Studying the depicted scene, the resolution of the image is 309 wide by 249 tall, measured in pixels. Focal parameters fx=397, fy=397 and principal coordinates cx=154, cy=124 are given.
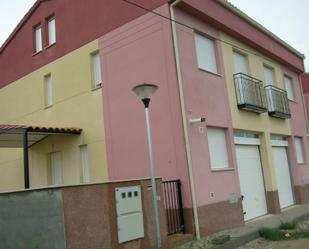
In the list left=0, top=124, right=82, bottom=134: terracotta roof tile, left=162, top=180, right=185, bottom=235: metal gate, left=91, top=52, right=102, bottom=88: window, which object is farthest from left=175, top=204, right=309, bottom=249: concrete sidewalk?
left=91, top=52, right=102, bottom=88: window

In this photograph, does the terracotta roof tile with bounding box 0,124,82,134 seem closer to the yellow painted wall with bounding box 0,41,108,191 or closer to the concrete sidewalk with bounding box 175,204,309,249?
the yellow painted wall with bounding box 0,41,108,191

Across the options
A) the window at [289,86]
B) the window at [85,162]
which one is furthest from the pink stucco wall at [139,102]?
the window at [289,86]

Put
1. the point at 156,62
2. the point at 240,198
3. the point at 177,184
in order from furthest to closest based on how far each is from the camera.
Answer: the point at 240,198 < the point at 156,62 < the point at 177,184

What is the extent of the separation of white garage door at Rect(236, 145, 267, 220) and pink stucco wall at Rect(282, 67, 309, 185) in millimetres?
3307

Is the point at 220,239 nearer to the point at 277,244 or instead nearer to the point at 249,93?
the point at 277,244

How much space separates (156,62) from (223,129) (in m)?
3.02

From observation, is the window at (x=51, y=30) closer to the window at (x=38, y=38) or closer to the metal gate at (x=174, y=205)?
the window at (x=38, y=38)

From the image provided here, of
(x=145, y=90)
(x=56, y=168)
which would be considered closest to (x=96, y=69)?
(x=56, y=168)

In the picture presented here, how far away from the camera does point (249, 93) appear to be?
13586mm

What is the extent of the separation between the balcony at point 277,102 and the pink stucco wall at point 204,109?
334cm

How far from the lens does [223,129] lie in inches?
485

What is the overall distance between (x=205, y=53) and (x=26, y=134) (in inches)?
232

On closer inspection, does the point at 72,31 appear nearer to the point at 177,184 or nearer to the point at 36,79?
the point at 36,79

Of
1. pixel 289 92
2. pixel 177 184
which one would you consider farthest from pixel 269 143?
pixel 177 184
